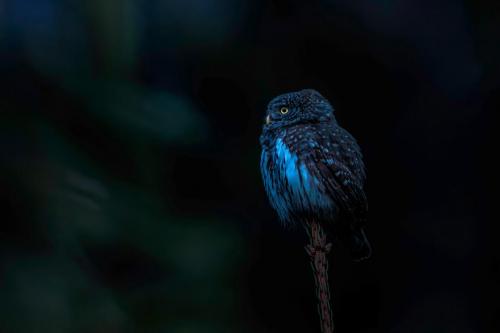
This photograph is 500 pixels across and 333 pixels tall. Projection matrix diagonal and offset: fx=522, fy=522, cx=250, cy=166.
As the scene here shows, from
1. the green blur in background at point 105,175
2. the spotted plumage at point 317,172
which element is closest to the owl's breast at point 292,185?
the spotted plumage at point 317,172

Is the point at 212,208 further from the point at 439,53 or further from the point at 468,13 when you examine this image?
the point at 468,13

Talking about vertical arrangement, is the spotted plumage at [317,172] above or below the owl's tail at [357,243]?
above

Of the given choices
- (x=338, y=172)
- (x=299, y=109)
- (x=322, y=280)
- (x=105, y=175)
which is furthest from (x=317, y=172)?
(x=105, y=175)

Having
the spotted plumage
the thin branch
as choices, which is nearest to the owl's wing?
the spotted plumage

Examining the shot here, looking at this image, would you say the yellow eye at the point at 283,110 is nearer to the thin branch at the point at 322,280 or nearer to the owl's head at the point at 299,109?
the owl's head at the point at 299,109

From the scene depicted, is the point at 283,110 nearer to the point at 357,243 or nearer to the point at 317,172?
→ the point at 317,172

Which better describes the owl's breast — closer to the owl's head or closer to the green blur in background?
the owl's head
